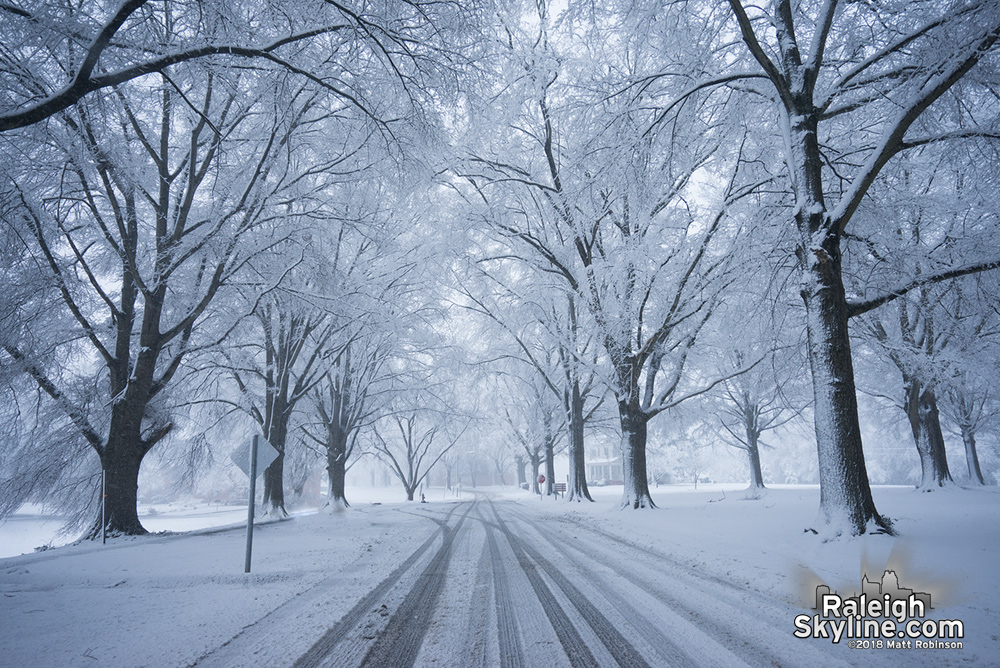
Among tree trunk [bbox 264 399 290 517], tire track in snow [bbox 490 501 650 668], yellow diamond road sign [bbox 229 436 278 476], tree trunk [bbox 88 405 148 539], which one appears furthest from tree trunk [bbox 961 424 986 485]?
tree trunk [bbox 88 405 148 539]

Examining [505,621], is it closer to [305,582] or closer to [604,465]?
[305,582]

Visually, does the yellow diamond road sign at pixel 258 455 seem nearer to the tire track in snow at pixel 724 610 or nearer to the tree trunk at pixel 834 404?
the tire track in snow at pixel 724 610

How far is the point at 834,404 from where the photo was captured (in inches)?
239

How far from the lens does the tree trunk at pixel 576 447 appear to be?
18484mm

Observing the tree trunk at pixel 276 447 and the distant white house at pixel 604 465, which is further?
the distant white house at pixel 604 465

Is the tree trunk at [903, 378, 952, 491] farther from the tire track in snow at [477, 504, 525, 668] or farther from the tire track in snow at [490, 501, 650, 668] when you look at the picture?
the tire track in snow at [477, 504, 525, 668]

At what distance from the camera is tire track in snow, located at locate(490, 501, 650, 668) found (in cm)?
282

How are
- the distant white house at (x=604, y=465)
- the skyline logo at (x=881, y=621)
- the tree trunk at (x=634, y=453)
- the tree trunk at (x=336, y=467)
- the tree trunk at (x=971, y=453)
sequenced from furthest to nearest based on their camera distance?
the distant white house at (x=604, y=465) → the tree trunk at (x=971, y=453) → the tree trunk at (x=336, y=467) → the tree trunk at (x=634, y=453) → the skyline logo at (x=881, y=621)

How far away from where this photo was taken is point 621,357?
12094 mm

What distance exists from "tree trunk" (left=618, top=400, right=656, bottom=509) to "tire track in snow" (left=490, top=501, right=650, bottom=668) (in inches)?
294

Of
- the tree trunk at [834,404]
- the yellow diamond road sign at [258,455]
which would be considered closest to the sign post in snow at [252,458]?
the yellow diamond road sign at [258,455]

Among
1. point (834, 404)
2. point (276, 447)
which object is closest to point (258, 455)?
point (834, 404)

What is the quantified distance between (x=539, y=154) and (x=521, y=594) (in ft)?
43.4

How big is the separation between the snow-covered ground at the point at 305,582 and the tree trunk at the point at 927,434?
31.6 ft
